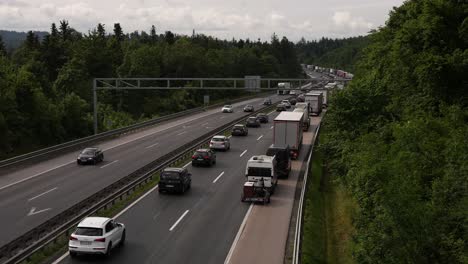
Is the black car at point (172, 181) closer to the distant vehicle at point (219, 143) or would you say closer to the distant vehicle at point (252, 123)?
the distant vehicle at point (219, 143)

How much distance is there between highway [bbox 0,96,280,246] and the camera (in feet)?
88.8

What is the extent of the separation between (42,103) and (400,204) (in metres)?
51.9

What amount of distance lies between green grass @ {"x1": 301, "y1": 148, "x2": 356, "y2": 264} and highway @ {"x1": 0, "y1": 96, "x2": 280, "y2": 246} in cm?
630

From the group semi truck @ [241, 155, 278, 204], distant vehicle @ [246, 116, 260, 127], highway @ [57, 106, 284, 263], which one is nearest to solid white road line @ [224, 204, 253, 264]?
highway @ [57, 106, 284, 263]

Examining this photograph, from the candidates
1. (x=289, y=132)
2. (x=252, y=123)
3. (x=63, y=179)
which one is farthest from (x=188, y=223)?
(x=252, y=123)

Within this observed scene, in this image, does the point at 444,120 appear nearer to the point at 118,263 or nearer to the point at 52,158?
the point at 118,263

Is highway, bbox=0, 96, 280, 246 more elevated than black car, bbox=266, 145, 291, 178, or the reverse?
black car, bbox=266, 145, 291, 178

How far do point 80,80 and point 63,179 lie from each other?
68513 millimetres

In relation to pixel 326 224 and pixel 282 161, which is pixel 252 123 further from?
pixel 326 224

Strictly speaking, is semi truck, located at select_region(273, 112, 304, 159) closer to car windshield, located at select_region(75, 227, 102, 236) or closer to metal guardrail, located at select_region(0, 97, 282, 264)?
metal guardrail, located at select_region(0, 97, 282, 264)

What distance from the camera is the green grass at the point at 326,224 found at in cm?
2481

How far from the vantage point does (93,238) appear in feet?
67.1

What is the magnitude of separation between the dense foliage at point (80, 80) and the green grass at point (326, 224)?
31.3 m

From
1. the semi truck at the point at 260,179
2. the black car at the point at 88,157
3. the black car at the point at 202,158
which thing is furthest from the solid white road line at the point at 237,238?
the black car at the point at 88,157
